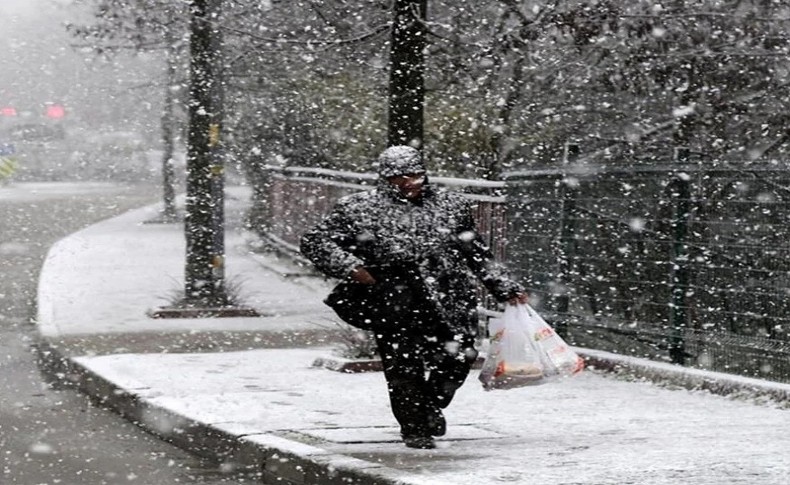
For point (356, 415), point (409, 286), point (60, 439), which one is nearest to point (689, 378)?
point (356, 415)

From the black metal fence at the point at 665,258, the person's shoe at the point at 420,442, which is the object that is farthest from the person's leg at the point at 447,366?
the black metal fence at the point at 665,258

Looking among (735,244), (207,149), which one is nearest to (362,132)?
(207,149)

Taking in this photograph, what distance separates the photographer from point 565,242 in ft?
38.8

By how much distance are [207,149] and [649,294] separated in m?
5.26

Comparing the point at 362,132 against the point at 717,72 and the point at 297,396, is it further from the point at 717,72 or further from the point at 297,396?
the point at 297,396

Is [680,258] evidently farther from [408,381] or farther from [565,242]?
[408,381]

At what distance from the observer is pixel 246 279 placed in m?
18.3

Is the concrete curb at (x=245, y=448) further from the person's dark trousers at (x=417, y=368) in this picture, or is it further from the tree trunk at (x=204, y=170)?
the tree trunk at (x=204, y=170)

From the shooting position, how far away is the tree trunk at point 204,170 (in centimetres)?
1483

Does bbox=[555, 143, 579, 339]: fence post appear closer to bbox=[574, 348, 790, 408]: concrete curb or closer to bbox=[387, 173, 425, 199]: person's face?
bbox=[574, 348, 790, 408]: concrete curb

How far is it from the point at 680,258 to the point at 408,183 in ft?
11.4

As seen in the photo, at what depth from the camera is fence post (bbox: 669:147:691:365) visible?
1068cm

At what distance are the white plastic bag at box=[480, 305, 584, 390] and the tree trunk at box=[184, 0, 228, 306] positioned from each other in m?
7.12

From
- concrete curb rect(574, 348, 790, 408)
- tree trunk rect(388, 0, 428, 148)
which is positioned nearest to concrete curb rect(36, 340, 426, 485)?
tree trunk rect(388, 0, 428, 148)
